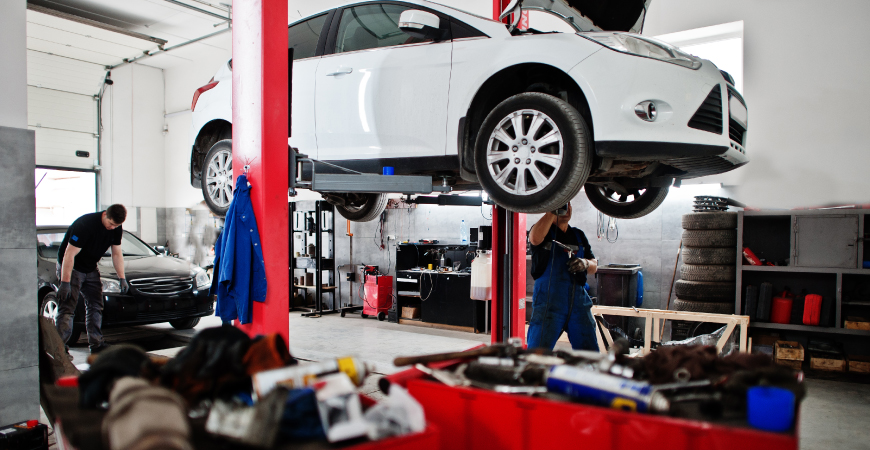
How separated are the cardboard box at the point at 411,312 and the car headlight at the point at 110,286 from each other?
383 centimetres

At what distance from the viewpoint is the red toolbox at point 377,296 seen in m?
8.07

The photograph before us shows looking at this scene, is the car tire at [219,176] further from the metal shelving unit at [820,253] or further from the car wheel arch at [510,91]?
the metal shelving unit at [820,253]

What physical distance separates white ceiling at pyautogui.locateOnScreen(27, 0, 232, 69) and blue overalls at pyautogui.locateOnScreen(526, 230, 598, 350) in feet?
24.7

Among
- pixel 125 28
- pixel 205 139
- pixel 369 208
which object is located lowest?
pixel 369 208

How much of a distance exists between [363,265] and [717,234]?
17.9 feet

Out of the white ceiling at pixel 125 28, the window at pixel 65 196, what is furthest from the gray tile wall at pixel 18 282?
the window at pixel 65 196

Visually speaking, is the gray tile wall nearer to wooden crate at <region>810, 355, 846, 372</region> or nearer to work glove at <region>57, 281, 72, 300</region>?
work glove at <region>57, 281, 72, 300</region>

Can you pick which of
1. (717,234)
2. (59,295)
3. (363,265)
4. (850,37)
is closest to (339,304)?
(363,265)

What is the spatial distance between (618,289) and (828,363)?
6.51ft

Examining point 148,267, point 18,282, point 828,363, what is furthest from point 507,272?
point 148,267

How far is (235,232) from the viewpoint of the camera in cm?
289

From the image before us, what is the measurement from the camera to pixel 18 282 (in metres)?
2.85

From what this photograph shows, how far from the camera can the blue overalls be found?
3500mm

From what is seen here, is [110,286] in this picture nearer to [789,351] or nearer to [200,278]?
[200,278]
